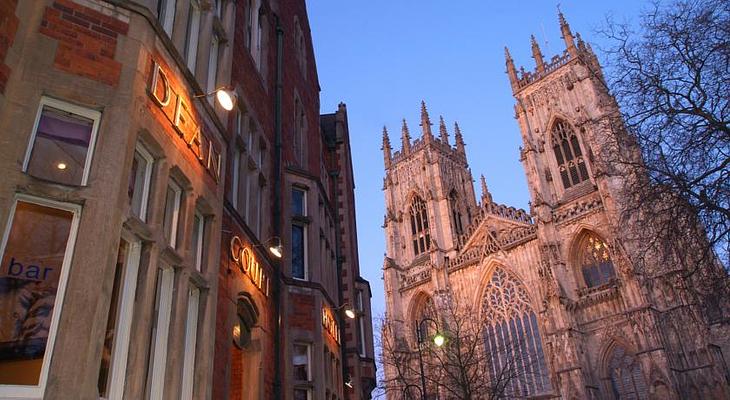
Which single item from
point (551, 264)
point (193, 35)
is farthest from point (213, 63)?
point (551, 264)

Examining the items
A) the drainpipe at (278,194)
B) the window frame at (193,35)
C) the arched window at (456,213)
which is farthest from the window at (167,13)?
the arched window at (456,213)

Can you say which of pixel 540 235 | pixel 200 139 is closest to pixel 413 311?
pixel 540 235

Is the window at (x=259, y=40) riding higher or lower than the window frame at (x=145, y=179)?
higher

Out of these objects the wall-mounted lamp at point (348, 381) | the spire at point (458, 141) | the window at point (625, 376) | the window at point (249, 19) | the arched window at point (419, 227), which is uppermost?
the spire at point (458, 141)

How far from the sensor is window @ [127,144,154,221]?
6371mm

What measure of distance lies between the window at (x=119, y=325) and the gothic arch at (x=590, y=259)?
1574 inches

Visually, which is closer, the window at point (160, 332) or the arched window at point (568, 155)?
the window at point (160, 332)

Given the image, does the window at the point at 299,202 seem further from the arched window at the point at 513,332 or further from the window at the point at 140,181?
the arched window at the point at 513,332

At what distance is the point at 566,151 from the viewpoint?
49.1m

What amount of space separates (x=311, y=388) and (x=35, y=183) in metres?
8.28

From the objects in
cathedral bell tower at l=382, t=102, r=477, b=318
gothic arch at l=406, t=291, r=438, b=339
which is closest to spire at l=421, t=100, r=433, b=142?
cathedral bell tower at l=382, t=102, r=477, b=318

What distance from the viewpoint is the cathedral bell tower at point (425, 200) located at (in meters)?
55.7

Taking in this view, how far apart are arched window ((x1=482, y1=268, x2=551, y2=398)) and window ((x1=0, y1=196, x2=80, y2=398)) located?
39.0 meters

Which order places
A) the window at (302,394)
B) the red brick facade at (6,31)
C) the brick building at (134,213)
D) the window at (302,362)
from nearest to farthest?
the brick building at (134,213) < the red brick facade at (6,31) < the window at (302,394) < the window at (302,362)
